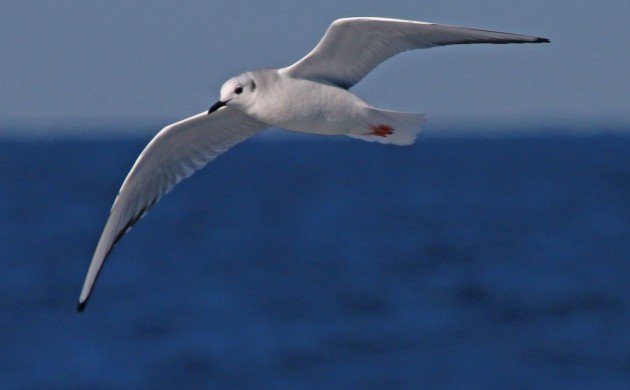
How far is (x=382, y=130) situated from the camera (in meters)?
9.18

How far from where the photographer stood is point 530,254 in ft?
104

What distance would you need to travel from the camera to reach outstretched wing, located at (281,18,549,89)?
852 centimetres

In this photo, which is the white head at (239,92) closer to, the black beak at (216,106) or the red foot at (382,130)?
the black beak at (216,106)

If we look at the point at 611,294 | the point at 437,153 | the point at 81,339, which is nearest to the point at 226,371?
the point at 81,339

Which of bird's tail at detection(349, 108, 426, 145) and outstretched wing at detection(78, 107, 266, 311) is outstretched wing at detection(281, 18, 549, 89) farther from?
outstretched wing at detection(78, 107, 266, 311)

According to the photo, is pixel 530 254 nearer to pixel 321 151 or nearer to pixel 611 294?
pixel 611 294

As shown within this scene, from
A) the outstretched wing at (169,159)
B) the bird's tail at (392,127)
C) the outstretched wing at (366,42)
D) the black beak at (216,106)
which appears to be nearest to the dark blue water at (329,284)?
the outstretched wing at (169,159)

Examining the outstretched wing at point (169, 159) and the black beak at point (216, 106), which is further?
the outstretched wing at point (169, 159)

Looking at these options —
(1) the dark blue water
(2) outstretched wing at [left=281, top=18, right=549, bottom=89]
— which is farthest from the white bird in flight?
(1) the dark blue water

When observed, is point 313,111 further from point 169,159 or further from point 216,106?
point 169,159

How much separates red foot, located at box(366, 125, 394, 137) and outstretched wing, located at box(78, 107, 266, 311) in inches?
34.7

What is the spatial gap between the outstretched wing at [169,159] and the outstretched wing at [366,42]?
0.83 meters

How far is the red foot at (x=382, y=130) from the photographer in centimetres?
915

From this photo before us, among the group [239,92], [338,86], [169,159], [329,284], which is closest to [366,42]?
[338,86]
